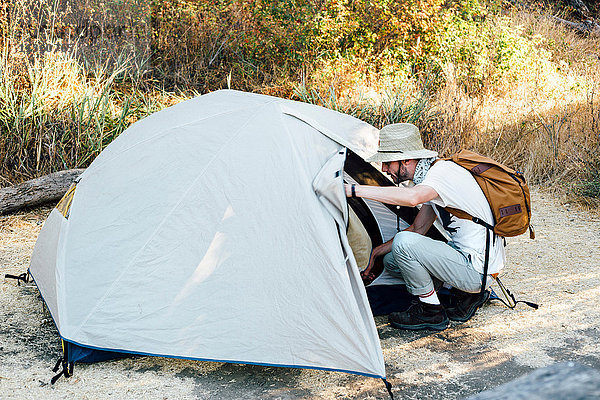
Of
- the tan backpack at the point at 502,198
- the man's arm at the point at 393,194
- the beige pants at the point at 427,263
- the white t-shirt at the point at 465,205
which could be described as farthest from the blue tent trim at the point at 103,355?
the tan backpack at the point at 502,198

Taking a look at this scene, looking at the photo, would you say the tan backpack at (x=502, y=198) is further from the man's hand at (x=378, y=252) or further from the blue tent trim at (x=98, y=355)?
the blue tent trim at (x=98, y=355)

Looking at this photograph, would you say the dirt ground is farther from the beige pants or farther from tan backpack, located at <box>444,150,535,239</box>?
tan backpack, located at <box>444,150,535,239</box>

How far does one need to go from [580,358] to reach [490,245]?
0.79m

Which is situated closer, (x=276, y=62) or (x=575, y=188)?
(x=575, y=188)

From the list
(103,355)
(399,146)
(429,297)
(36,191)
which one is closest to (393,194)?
(399,146)

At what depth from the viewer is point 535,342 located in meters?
3.85

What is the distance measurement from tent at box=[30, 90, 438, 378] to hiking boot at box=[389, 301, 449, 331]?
70 cm

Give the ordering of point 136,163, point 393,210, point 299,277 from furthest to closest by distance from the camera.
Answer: point 393,210
point 136,163
point 299,277

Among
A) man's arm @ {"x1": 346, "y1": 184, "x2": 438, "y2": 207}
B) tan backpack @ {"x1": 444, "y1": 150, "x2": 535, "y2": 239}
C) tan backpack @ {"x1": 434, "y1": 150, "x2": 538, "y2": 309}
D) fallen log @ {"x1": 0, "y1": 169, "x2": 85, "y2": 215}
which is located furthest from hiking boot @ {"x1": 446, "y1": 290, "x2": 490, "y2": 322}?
fallen log @ {"x1": 0, "y1": 169, "x2": 85, "y2": 215}

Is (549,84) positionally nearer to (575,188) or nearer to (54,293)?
(575,188)

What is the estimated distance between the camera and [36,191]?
20.8ft

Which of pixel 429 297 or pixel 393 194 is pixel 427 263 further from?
pixel 393 194

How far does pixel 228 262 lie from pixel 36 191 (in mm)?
3691

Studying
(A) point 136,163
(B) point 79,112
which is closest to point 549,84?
(B) point 79,112
